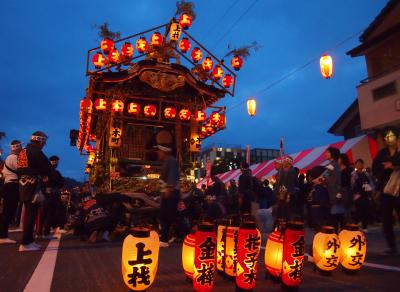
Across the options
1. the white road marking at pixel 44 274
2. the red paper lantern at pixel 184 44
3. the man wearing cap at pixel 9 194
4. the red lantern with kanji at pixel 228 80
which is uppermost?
the red paper lantern at pixel 184 44

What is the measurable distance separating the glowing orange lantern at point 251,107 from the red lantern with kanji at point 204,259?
13.0 meters

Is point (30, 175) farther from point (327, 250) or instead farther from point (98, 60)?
point (98, 60)

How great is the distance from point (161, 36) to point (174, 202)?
8.91 metres

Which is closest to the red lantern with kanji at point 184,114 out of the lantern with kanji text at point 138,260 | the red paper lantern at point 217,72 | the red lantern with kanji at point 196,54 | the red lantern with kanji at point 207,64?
the red paper lantern at point 217,72

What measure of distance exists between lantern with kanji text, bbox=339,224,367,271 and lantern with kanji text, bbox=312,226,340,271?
0.14 m

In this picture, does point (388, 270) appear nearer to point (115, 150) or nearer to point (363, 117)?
point (115, 150)

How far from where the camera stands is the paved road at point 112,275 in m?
3.62

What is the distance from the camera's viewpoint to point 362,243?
4199mm

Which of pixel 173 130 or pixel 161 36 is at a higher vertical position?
pixel 161 36

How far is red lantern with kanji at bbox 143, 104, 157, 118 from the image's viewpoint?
487 inches

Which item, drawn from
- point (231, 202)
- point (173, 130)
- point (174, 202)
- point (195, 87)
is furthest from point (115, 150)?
point (174, 202)

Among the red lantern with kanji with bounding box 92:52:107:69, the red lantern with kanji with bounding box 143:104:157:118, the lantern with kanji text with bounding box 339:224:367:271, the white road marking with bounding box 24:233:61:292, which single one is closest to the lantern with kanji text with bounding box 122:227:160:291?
the white road marking with bounding box 24:233:61:292

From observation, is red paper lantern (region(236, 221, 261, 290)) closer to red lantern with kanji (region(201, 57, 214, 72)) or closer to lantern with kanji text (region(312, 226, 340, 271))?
lantern with kanji text (region(312, 226, 340, 271))

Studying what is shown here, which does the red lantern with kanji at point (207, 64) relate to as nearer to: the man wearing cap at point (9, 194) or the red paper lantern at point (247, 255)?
the man wearing cap at point (9, 194)
